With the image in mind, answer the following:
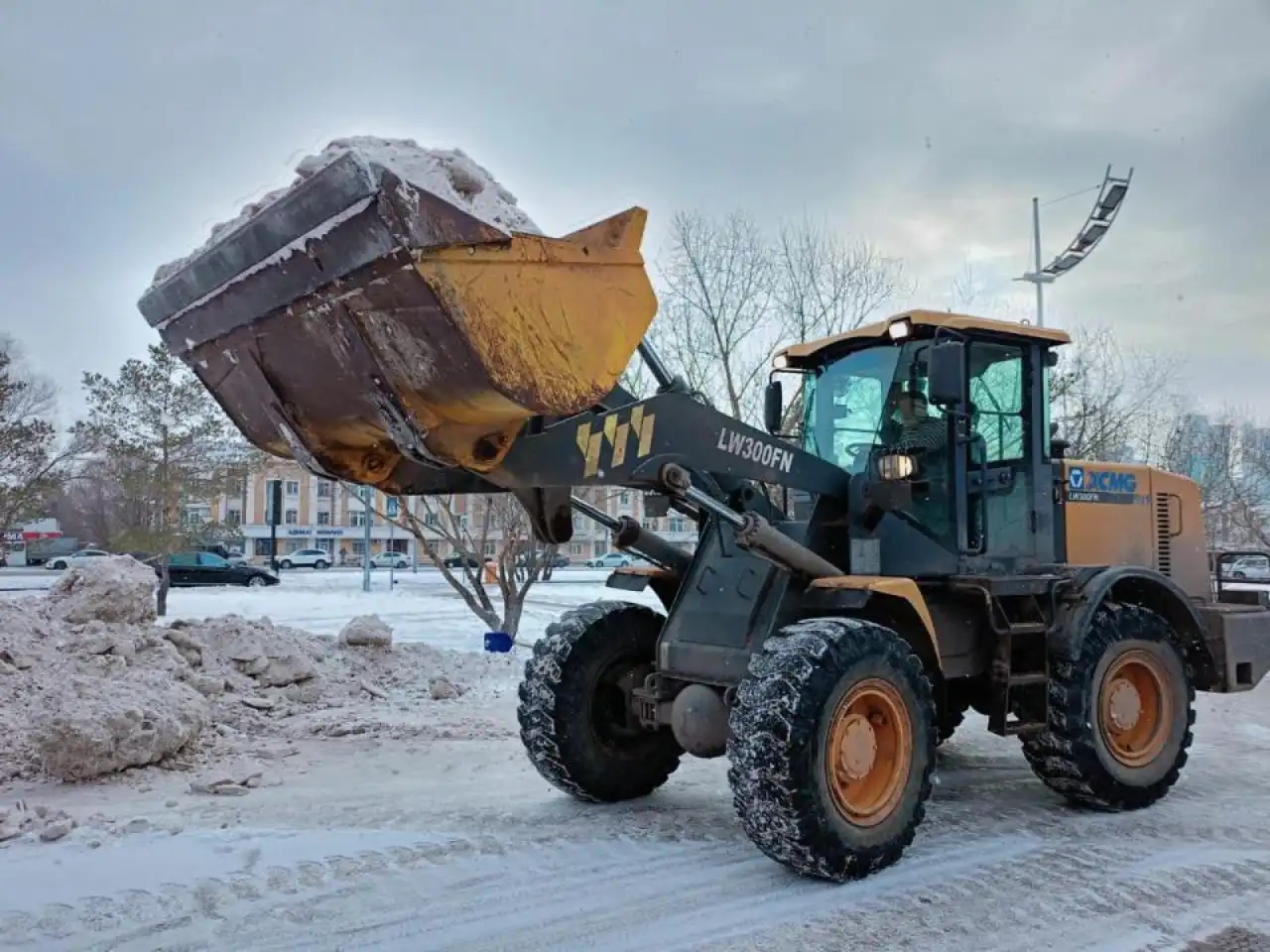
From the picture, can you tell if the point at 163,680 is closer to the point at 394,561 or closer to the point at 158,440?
the point at 158,440

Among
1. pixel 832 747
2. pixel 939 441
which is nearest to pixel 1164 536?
pixel 939 441

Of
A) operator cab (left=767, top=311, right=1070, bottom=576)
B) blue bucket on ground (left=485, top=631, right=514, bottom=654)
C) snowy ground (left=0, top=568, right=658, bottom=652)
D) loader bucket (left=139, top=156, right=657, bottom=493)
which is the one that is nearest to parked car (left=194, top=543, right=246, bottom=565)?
snowy ground (left=0, top=568, right=658, bottom=652)

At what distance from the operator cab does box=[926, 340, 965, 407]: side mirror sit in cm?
2

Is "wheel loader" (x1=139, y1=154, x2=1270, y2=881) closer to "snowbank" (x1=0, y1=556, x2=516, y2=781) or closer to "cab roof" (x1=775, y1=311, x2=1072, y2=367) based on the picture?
"cab roof" (x1=775, y1=311, x2=1072, y2=367)

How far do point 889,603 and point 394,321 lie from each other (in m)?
3.27

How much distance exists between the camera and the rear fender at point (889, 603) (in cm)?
539

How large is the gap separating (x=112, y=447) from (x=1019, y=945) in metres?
20.7

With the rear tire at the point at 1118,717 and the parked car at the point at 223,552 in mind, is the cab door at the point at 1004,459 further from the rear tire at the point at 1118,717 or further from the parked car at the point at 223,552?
the parked car at the point at 223,552

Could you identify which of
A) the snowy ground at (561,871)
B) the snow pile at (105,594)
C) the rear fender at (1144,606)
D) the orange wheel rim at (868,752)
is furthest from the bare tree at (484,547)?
the orange wheel rim at (868,752)

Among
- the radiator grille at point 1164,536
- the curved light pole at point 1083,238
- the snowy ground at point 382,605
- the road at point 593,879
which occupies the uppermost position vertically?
the curved light pole at point 1083,238

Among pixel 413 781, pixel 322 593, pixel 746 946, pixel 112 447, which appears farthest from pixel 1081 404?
pixel 322 593

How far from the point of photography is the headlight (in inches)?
229

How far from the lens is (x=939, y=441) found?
6387mm

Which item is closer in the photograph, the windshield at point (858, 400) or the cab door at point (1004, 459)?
the windshield at point (858, 400)
